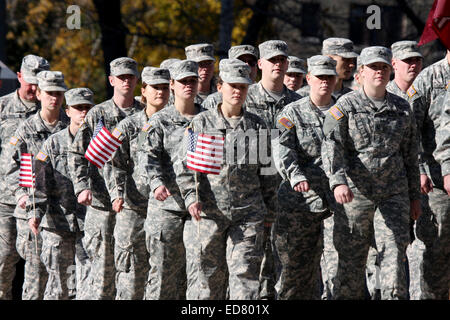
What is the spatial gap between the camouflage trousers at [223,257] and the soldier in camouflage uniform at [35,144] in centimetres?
265

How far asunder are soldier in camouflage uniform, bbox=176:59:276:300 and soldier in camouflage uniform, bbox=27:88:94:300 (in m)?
2.19

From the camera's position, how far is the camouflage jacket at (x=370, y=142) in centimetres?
961

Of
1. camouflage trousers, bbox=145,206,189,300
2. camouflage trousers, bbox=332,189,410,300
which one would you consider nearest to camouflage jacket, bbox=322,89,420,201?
camouflage trousers, bbox=332,189,410,300

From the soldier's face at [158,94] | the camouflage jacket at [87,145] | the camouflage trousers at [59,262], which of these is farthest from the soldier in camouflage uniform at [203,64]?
the camouflage trousers at [59,262]

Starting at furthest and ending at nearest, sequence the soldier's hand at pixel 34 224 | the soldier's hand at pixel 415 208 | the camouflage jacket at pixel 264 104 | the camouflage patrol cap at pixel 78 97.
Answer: the camouflage patrol cap at pixel 78 97 → the soldier's hand at pixel 34 224 → the camouflage jacket at pixel 264 104 → the soldier's hand at pixel 415 208

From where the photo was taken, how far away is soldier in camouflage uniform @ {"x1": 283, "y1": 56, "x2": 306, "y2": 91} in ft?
40.2

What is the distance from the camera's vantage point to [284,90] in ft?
36.5

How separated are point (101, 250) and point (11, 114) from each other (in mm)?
2335

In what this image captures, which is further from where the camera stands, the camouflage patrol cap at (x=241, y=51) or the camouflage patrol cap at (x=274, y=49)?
the camouflage patrol cap at (x=241, y=51)

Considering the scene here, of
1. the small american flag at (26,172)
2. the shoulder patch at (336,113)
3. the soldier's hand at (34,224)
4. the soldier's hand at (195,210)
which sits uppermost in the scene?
the shoulder patch at (336,113)

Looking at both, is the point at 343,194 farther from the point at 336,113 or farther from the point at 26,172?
the point at 26,172

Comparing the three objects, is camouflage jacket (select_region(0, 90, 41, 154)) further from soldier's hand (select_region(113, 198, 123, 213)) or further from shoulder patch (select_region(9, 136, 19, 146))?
soldier's hand (select_region(113, 198, 123, 213))

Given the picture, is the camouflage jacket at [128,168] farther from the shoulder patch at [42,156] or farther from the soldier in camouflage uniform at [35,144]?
the soldier in camouflage uniform at [35,144]

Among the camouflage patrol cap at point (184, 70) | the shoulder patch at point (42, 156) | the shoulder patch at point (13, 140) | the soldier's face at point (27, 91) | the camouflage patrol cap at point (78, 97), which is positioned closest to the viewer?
the camouflage patrol cap at point (184, 70)
